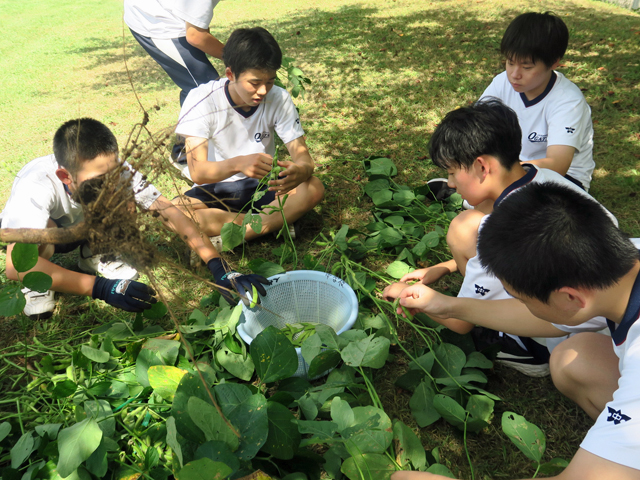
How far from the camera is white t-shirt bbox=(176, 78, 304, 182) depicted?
230 cm

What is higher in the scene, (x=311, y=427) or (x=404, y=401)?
(x=311, y=427)

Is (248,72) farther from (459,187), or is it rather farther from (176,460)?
(176,460)

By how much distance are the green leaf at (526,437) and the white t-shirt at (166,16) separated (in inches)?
101

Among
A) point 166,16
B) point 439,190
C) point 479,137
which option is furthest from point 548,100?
point 166,16

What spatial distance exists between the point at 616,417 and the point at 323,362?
782 millimetres

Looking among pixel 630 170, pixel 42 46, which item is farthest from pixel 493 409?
pixel 42 46

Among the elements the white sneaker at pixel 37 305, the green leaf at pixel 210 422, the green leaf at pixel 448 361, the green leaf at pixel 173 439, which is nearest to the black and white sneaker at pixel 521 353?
the green leaf at pixel 448 361

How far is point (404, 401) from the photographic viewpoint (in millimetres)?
1580

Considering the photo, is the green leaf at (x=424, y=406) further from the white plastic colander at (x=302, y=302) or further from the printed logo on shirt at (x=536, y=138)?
the printed logo on shirt at (x=536, y=138)

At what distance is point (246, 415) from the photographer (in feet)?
3.84

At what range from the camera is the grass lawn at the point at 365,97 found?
158cm

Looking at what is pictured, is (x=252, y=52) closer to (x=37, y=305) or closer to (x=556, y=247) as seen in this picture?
(x=37, y=305)

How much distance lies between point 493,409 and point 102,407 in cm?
130

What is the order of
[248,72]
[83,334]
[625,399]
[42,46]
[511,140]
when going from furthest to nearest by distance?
1. [42,46]
2. [248,72]
3. [83,334]
4. [511,140]
5. [625,399]
